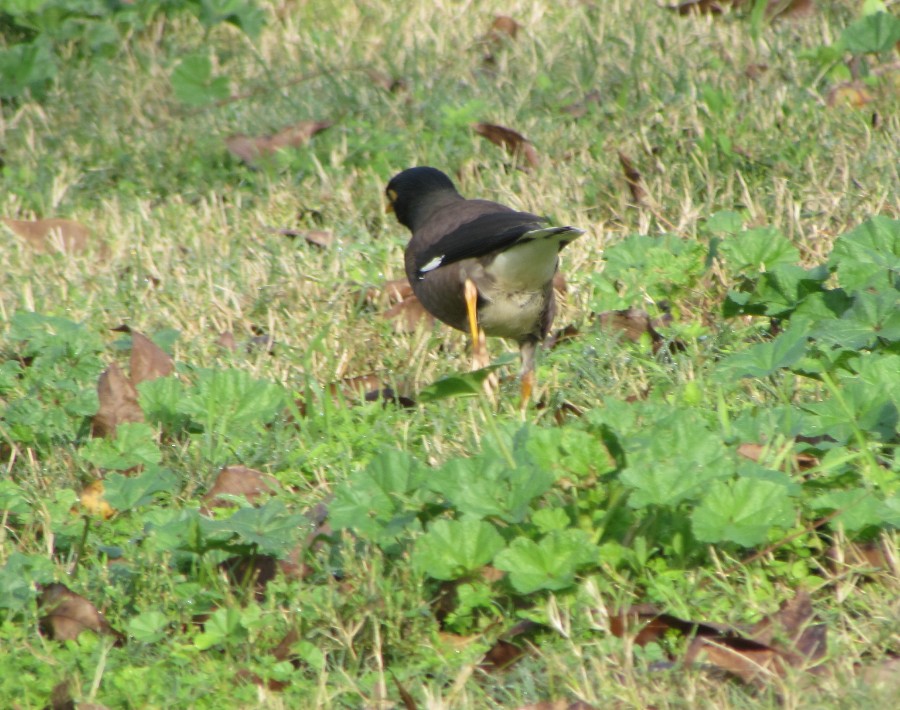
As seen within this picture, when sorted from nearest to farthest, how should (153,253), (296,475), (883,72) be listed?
1. (296,475)
2. (153,253)
3. (883,72)

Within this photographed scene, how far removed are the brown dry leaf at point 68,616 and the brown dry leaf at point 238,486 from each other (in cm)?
64

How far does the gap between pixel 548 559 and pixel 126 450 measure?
1.56 metres

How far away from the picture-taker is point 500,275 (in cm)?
481

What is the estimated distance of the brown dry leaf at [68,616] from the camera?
321cm

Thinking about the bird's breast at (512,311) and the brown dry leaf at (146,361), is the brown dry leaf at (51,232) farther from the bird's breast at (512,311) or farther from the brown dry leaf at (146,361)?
the bird's breast at (512,311)

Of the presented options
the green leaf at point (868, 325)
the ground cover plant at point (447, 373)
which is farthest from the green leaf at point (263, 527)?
the green leaf at point (868, 325)

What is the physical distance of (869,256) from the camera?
4125mm

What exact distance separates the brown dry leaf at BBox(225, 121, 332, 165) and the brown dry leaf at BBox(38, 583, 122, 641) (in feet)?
12.5

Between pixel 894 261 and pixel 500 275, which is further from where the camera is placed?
pixel 500 275

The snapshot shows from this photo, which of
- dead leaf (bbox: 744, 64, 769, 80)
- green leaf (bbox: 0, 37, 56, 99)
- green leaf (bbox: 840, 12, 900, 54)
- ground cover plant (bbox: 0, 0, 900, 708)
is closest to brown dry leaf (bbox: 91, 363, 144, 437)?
ground cover plant (bbox: 0, 0, 900, 708)

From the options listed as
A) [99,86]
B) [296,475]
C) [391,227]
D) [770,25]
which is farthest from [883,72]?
[99,86]

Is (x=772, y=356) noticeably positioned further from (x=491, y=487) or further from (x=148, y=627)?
(x=148, y=627)

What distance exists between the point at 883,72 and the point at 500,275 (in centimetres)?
257

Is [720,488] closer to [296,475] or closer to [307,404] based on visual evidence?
[296,475]
